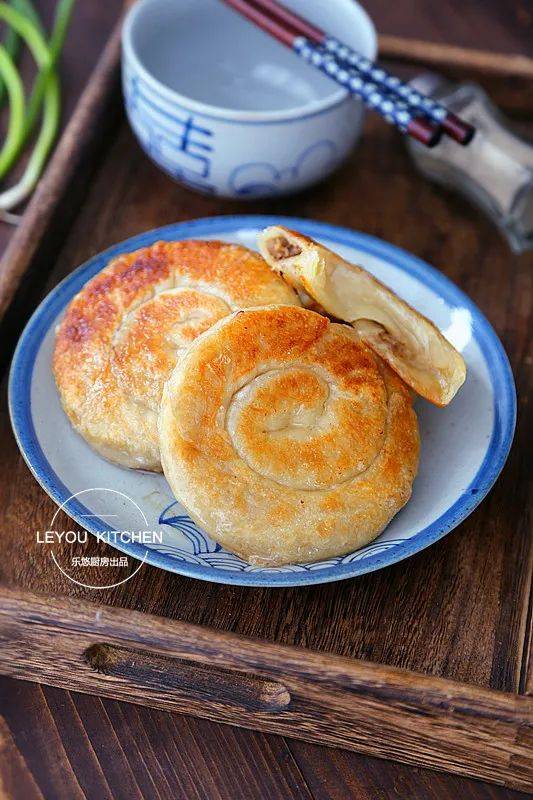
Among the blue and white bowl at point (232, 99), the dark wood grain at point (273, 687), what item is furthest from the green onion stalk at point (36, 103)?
the dark wood grain at point (273, 687)

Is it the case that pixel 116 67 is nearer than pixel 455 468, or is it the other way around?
pixel 455 468

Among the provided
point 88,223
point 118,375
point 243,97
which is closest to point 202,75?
point 243,97

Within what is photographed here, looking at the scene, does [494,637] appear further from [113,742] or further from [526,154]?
[526,154]

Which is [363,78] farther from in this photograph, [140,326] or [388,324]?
[140,326]

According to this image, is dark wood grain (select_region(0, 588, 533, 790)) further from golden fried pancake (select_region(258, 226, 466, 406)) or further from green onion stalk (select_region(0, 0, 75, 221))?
green onion stalk (select_region(0, 0, 75, 221))

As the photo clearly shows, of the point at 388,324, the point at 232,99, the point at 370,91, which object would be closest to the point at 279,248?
the point at 388,324
